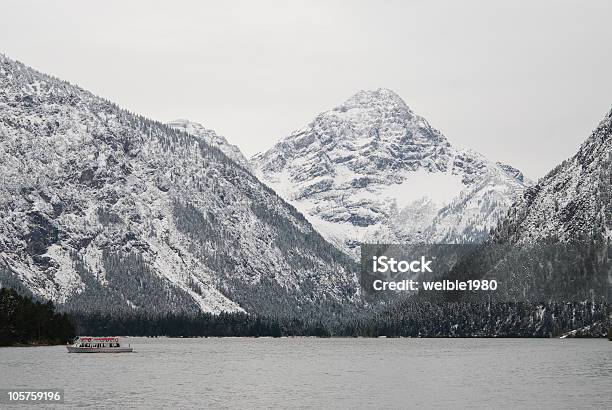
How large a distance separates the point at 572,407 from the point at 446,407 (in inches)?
567

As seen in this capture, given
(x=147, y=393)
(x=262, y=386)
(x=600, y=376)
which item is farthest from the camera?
(x=600, y=376)

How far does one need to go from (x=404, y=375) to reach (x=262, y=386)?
3631cm

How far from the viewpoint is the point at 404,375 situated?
191125 millimetres

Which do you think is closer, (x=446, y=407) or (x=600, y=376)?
(x=446, y=407)

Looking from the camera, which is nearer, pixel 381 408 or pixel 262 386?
pixel 381 408

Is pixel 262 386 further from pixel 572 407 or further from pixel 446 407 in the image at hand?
pixel 572 407

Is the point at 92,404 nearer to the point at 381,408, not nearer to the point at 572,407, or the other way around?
the point at 381,408

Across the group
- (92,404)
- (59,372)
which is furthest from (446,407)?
(59,372)

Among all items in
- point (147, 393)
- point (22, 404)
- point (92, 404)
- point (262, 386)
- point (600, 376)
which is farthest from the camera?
point (600, 376)

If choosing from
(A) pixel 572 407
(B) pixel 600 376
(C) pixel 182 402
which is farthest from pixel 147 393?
(B) pixel 600 376

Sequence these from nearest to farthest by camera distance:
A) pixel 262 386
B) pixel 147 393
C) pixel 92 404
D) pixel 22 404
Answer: pixel 22 404 → pixel 92 404 → pixel 147 393 → pixel 262 386

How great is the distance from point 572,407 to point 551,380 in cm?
4723

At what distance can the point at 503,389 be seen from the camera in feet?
510

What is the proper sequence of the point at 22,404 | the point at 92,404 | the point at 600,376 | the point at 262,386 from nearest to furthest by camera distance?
the point at 22,404, the point at 92,404, the point at 262,386, the point at 600,376
